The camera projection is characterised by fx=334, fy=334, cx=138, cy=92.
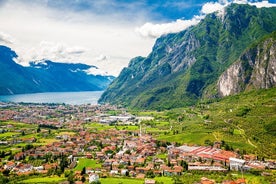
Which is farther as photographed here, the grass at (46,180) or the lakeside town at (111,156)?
the lakeside town at (111,156)

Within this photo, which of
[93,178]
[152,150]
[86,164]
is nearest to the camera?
[93,178]

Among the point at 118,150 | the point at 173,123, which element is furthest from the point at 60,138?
the point at 173,123

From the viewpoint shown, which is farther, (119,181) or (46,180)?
(46,180)

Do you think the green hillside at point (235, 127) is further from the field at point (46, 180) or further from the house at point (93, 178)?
the field at point (46, 180)

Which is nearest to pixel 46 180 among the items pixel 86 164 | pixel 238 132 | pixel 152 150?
pixel 86 164

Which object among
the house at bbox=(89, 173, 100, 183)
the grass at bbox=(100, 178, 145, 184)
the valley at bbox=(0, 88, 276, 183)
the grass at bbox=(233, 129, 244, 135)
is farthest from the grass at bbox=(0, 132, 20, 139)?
the grass at bbox=(233, 129, 244, 135)

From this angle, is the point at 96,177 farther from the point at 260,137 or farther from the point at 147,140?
the point at 260,137

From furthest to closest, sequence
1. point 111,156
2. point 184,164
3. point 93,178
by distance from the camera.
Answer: point 111,156
point 184,164
point 93,178

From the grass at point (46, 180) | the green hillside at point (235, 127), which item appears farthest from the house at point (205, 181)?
the grass at point (46, 180)

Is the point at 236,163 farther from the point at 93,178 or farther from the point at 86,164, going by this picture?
the point at 86,164
